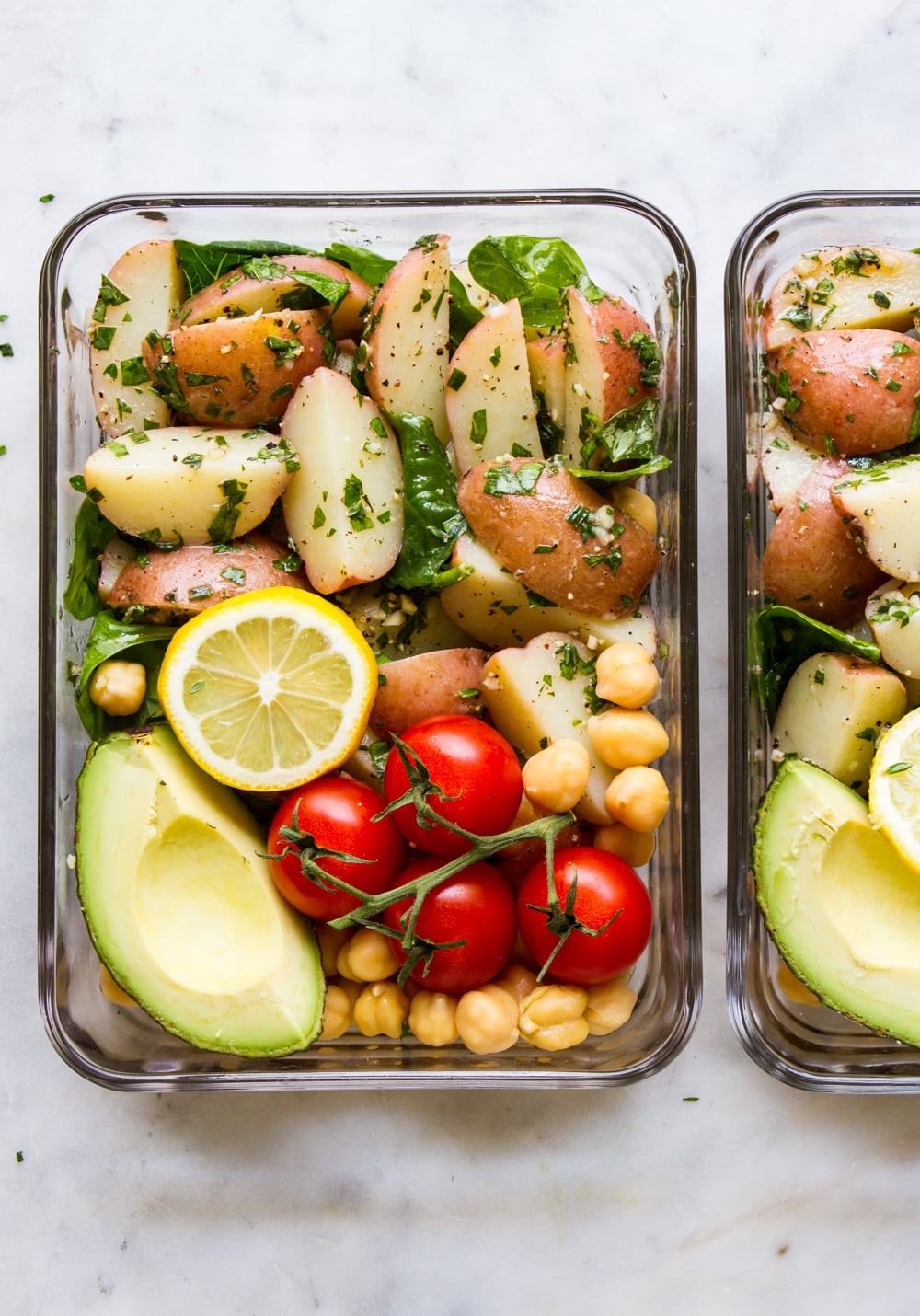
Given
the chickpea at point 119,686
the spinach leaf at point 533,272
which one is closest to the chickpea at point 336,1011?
the chickpea at point 119,686

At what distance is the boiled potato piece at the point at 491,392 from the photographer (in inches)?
57.2

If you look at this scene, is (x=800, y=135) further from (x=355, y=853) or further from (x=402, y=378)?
(x=355, y=853)

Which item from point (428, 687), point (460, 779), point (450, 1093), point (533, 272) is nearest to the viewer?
point (460, 779)

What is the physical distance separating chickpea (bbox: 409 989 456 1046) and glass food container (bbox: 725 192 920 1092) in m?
0.38

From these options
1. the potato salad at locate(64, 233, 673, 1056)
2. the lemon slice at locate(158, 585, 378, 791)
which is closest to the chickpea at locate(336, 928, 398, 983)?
the potato salad at locate(64, 233, 673, 1056)

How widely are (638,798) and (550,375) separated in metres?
0.56

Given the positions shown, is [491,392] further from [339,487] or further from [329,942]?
[329,942]

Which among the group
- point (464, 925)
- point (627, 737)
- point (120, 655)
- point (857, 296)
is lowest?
point (464, 925)

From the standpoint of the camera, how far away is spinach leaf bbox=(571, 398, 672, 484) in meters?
1.45

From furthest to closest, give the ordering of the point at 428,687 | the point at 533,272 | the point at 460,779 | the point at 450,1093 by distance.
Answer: the point at 450,1093
the point at 533,272
the point at 428,687
the point at 460,779

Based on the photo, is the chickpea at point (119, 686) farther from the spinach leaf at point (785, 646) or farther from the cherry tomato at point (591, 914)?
the spinach leaf at point (785, 646)

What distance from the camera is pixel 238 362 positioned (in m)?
1.44

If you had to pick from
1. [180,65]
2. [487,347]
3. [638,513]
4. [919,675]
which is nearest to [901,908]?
[919,675]

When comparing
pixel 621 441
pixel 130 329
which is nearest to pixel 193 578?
pixel 130 329
